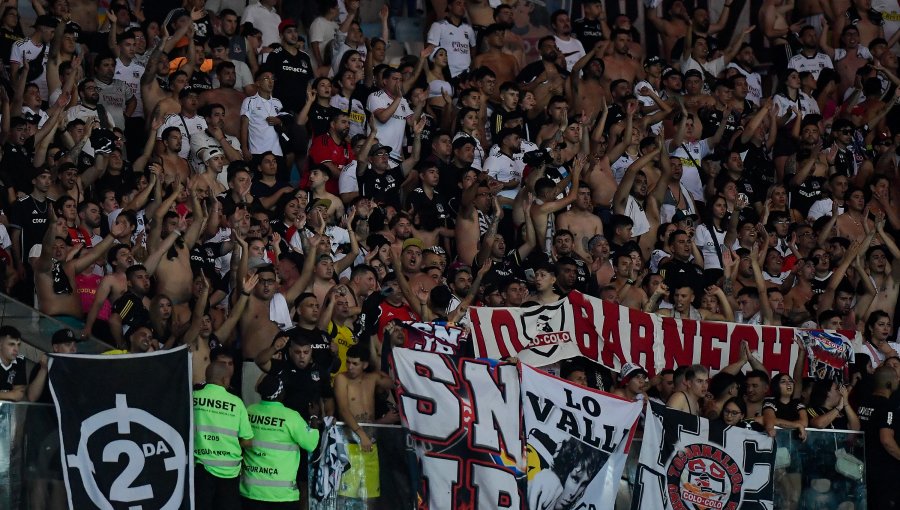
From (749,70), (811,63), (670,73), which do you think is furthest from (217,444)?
(811,63)

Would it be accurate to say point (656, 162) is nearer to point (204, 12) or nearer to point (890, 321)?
point (890, 321)

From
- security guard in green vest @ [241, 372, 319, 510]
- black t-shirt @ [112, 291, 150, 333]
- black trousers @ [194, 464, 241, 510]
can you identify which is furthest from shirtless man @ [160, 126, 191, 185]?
black trousers @ [194, 464, 241, 510]

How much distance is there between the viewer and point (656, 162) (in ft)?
57.7

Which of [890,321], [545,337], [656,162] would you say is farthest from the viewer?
[656,162]

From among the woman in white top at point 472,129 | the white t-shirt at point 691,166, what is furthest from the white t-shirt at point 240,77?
the white t-shirt at point 691,166

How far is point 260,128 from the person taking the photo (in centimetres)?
1656

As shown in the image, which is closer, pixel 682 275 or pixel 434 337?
pixel 434 337

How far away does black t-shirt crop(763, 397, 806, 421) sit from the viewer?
1351 centimetres

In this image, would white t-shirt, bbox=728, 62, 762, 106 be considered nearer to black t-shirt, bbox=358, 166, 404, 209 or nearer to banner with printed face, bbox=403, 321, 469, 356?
black t-shirt, bbox=358, 166, 404, 209

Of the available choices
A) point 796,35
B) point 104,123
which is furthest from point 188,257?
point 796,35

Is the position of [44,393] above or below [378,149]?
below

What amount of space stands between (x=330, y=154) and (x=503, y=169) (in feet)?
5.68

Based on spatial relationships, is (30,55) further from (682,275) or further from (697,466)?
(697,466)

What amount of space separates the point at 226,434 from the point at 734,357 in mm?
4786
